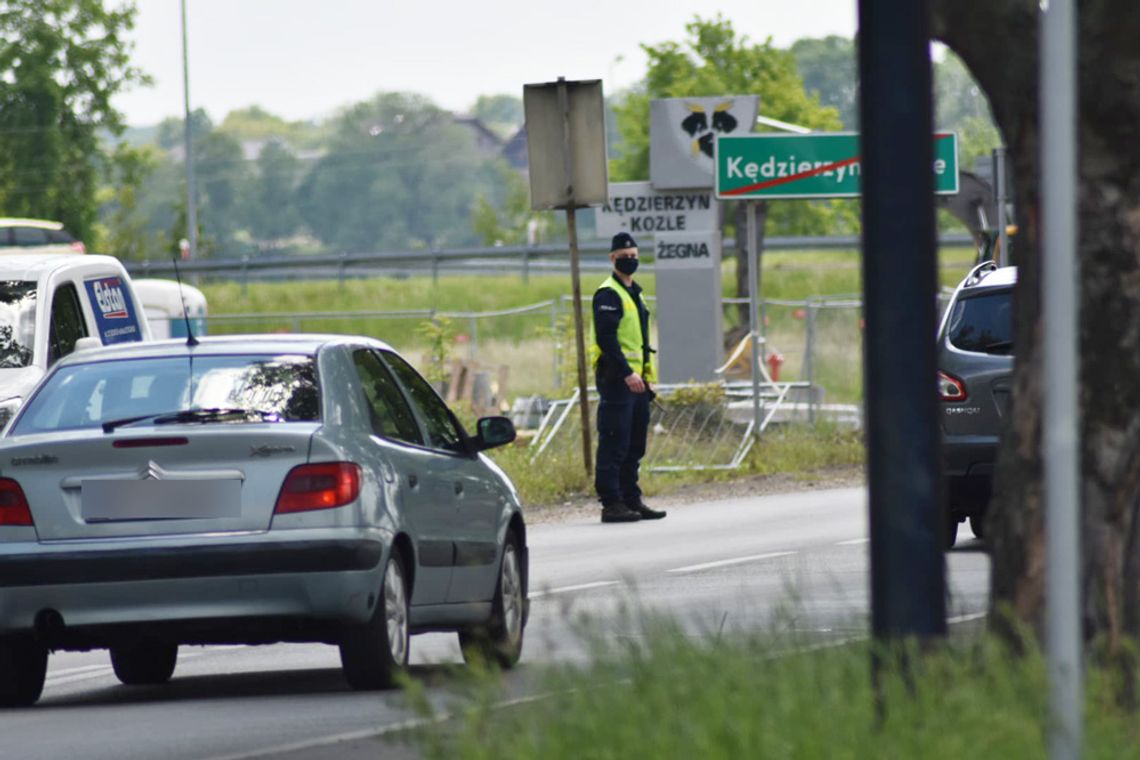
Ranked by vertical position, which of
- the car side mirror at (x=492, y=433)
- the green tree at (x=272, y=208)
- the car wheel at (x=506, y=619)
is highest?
the green tree at (x=272, y=208)

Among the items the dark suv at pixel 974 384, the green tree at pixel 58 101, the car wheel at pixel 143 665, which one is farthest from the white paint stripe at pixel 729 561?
the green tree at pixel 58 101

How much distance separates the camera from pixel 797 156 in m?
24.0

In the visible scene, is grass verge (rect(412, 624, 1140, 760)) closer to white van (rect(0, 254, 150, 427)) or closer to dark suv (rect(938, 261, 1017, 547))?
dark suv (rect(938, 261, 1017, 547))

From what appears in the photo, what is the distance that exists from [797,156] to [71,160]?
158 ft

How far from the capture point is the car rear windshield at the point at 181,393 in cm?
963

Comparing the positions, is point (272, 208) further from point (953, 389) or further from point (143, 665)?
point (143, 665)

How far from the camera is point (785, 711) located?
5.10m

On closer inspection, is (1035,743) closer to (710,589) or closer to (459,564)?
(459,564)

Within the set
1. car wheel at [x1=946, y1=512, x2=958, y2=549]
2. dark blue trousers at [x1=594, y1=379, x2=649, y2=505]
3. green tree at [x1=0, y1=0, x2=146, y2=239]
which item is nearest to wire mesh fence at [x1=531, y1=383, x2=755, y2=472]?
dark blue trousers at [x1=594, y1=379, x2=649, y2=505]

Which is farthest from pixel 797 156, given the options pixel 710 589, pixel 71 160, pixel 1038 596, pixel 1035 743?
pixel 71 160

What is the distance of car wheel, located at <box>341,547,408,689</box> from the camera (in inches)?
371

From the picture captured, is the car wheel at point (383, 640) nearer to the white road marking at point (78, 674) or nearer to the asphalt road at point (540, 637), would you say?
the asphalt road at point (540, 637)

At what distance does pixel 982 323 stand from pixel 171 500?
7233mm

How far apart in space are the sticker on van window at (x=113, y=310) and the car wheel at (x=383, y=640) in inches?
338
